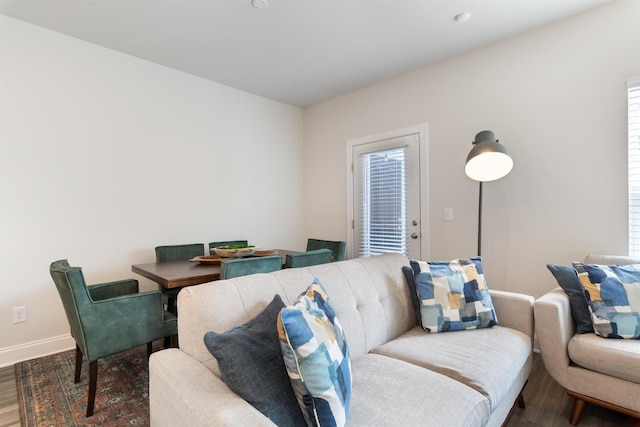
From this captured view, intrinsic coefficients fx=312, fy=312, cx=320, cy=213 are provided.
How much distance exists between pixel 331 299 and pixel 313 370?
64 cm

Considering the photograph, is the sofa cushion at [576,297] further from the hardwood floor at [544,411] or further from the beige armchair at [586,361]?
the hardwood floor at [544,411]

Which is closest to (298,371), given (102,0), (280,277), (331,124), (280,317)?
(280,317)

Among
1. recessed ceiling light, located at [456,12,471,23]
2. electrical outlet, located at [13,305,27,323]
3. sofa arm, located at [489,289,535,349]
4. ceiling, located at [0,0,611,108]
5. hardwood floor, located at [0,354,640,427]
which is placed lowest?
hardwood floor, located at [0,354,640,427]

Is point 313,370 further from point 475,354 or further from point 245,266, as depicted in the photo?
point 245,266

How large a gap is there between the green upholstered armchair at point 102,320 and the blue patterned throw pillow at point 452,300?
168cm

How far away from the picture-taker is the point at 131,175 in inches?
122

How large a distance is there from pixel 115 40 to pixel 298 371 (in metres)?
3.31

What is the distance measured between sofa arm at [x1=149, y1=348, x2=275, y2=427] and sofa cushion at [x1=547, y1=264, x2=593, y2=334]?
191 cm

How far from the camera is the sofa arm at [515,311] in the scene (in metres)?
1.83

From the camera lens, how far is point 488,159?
2.34 meters

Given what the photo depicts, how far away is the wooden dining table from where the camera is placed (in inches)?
78.8

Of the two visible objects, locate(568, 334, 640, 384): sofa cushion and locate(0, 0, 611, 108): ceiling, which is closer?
locate(568, 334, 640, 384): sofa cushion

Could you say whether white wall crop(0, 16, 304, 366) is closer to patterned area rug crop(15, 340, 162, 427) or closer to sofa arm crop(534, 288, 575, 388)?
patterned area rug crop(15, 340, 162, 427)

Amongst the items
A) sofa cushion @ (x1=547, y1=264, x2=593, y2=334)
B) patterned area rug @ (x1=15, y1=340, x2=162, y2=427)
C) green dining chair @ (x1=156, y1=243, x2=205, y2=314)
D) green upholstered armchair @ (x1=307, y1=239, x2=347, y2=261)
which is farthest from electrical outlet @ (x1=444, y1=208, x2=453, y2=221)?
patterned area rug @ (x1=15, y1=340, x2=162, y2=427)
